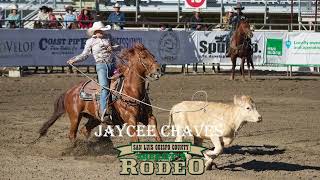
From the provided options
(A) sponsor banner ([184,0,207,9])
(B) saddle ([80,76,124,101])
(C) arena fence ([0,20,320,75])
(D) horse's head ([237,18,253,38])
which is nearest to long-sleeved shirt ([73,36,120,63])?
(B) saddle ([80,76,124,101])

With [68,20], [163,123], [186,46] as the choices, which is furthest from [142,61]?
[186,46]

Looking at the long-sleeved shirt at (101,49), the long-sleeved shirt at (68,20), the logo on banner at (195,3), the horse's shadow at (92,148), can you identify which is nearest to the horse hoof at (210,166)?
the horse's shadow at (92,148)

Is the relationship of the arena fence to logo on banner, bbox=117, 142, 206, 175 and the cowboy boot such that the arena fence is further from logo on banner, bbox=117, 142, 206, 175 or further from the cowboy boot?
logo on banner, bbox=117, 142, 206, 175

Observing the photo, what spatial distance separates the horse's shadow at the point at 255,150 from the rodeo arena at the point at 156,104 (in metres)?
0.03

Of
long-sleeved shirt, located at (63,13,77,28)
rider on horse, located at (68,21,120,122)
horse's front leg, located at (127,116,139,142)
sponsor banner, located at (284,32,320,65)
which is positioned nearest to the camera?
horse's front leg, located at (127,116,139,142)

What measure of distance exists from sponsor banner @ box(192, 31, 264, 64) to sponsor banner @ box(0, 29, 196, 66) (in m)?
0.33

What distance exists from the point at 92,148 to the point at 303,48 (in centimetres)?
1628

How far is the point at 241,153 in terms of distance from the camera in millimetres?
10828

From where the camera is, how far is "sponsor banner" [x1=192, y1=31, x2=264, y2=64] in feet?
85.8

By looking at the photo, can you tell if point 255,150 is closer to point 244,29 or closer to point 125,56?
point 125,56

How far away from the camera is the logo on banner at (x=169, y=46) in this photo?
82.8 ft

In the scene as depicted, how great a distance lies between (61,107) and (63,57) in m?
12.1

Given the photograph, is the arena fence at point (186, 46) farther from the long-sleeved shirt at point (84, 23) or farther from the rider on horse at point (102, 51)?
the rider on horse at point (102, 51)

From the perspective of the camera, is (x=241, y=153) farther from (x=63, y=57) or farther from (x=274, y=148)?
(x=63, y=57)
